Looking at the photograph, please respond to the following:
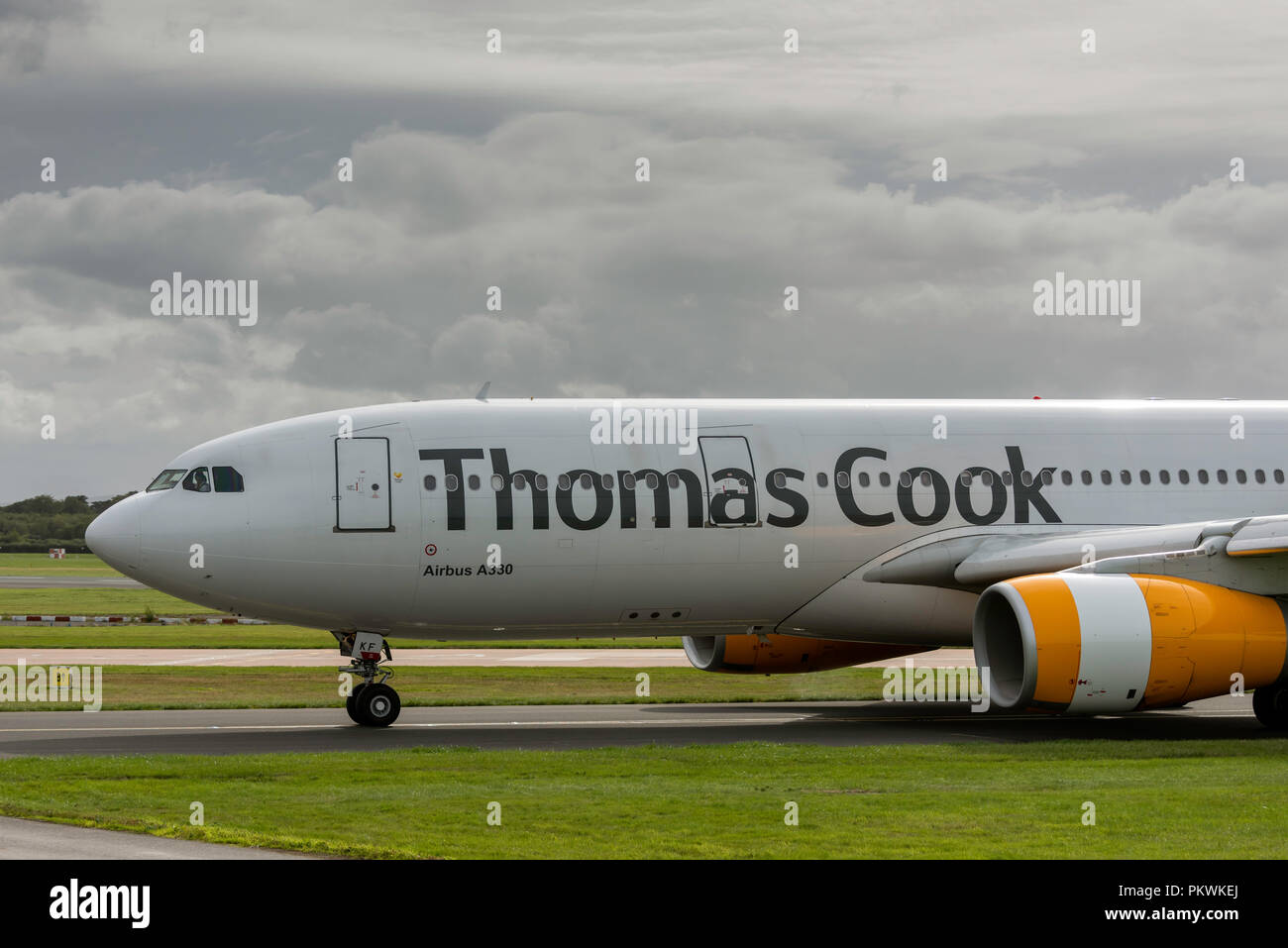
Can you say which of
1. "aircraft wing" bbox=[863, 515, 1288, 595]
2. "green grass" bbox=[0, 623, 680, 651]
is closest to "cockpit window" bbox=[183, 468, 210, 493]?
"aircraft wing" bbox=[863, 515, 1288, 595]

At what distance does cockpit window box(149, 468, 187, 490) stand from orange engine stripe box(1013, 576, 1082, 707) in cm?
1107

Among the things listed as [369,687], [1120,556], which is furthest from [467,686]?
[1120,556]

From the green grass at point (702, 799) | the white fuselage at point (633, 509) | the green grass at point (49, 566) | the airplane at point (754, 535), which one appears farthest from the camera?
the green grass at point (49, 566)

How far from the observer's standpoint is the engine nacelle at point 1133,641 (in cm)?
1881

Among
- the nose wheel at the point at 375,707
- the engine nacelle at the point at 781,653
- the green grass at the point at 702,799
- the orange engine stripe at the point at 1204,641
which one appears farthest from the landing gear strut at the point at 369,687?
the orange engine stripe at the point at 1204,641

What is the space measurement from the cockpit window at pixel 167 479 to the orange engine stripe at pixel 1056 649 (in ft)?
36.3

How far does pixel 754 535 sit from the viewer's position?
70.4 feet

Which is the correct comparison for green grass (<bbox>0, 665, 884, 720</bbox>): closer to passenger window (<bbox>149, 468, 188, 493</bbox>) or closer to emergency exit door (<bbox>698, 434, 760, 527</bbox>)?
passenger window (<bbox>149, 468, 188, 493</bbox>)

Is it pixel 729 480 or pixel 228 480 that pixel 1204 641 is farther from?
pixel 228 480

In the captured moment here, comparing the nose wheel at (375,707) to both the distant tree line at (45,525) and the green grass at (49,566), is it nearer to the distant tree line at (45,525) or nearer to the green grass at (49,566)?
the green grass at (49,566)

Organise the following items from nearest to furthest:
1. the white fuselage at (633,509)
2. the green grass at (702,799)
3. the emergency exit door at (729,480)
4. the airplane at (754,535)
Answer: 1. the green grass at (702,799)
2. the airplane at (754,535)
3. the white fuselage at (633,509)
4. the emergency exit door at (729,480)

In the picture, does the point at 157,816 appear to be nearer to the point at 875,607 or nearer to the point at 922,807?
the point at 922,807

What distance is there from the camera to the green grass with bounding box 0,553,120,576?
9700 centimetres

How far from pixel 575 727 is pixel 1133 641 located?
7.53m
